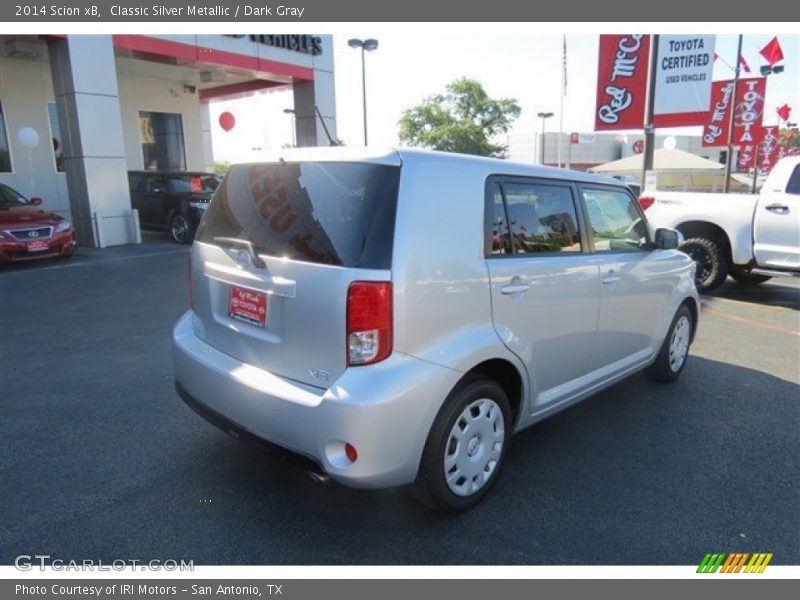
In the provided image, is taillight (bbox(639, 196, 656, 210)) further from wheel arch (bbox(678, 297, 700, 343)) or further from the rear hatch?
the rear hatch

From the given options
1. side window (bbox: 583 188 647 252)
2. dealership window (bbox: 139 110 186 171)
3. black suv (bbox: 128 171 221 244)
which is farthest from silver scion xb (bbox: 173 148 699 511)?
dealership window (bbox: 139 110 186 171)

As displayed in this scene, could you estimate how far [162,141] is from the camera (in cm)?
1911

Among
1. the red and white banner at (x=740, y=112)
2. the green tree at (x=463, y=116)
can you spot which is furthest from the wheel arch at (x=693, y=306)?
the green tree at (x=463, y=116)

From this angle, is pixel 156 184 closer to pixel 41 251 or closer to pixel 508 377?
pixel 41 251

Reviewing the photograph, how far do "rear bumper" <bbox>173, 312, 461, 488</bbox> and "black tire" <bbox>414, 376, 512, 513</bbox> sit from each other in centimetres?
9

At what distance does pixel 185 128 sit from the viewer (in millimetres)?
19500

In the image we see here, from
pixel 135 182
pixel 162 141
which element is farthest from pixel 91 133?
pixel 162 141

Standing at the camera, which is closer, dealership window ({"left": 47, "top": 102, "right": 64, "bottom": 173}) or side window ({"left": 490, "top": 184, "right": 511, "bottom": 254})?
side window ({"left": 490, "top": 184, "right": 511, "bottom": 254})

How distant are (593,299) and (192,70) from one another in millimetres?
17660

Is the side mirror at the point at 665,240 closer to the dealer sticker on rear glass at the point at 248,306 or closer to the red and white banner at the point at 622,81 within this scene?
the dealer sticker on rear glass at the point at 248,306

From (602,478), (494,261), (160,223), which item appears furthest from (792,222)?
(160,223)

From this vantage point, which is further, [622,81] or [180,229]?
[180,229]

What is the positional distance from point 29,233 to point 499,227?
390 inches

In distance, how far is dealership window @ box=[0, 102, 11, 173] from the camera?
14.4 metres
